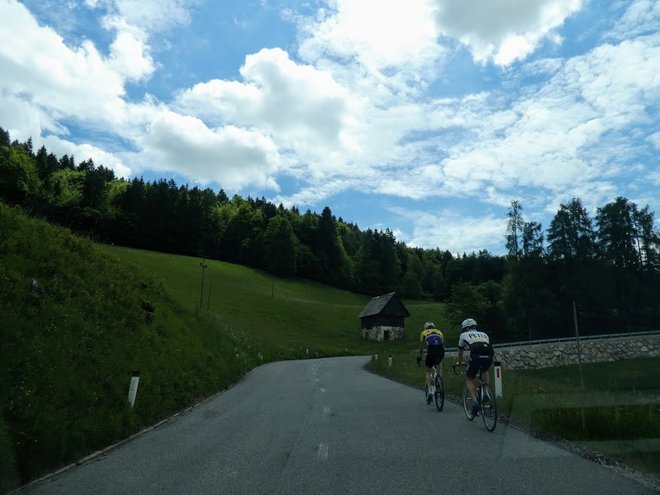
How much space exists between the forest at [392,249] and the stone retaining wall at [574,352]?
4299mm

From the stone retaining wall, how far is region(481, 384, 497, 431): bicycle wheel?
46.6 meters

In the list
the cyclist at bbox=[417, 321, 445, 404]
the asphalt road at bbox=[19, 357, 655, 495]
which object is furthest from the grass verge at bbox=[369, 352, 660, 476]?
the cyclist at bbox=[417, 321, 445, 404]

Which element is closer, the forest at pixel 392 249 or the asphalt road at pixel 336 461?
the asphalt road at pixel 336 461

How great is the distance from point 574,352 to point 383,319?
28438 millimetres

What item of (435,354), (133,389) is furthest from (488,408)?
(133,389)

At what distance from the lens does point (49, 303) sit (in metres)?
11.9

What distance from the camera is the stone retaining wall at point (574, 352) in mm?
54312

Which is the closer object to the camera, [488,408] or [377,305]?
[488,408]

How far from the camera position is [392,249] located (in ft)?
418

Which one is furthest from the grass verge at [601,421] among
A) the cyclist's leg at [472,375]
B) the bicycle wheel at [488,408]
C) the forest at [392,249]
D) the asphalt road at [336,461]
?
the forest at [392,249]

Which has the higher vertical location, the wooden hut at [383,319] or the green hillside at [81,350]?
the wooden hut at [383,319]

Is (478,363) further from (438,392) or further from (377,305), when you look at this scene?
(377,305)

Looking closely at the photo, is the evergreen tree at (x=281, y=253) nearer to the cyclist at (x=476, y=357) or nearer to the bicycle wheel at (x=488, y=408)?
the cyclist at (x=476, y=357)

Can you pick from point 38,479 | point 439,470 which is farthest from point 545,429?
point 38,479
